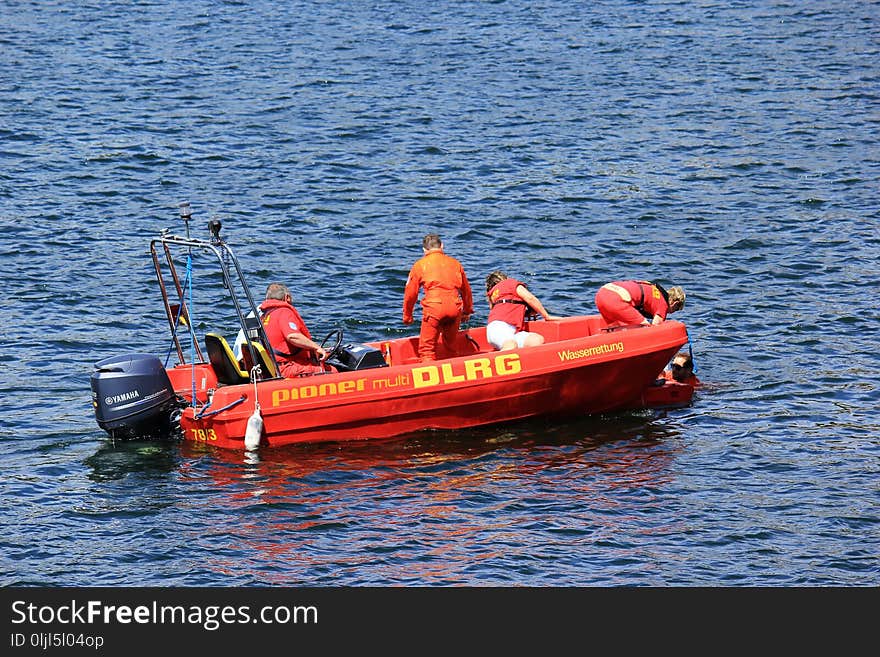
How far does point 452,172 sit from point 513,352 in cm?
976

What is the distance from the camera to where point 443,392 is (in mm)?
12875

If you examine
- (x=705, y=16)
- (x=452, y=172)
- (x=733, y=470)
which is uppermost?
(x=705, y=16)

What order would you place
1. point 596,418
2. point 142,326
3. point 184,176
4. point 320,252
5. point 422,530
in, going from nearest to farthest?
point 422,530, point 596,418, point 142,326, point 320,252, point 184,176

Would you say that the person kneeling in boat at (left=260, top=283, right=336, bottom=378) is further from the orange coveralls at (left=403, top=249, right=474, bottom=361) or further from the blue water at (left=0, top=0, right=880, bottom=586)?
the orange coveralls at (left=403, top=249, right=474, bottom=361)

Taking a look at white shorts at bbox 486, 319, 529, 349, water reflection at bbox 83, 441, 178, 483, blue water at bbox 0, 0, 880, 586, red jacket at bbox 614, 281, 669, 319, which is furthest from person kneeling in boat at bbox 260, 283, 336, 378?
red jacket at bbox 614, 281, 669, 319

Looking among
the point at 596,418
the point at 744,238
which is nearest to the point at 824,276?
the point at 744,238

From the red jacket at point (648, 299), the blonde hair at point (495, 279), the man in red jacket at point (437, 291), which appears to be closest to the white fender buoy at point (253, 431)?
the man in red jacket at point (437, 291)

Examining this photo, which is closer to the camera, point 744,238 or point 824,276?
point 824,276

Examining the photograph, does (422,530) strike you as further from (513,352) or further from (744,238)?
(744,238)

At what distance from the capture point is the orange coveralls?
13148 millimetres

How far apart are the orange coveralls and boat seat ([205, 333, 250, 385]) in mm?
1770

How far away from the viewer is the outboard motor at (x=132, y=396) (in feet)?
40.2

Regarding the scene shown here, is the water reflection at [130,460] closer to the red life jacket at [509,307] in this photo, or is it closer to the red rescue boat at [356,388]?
the red rescue boat at [356,388]

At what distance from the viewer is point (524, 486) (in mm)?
11766
